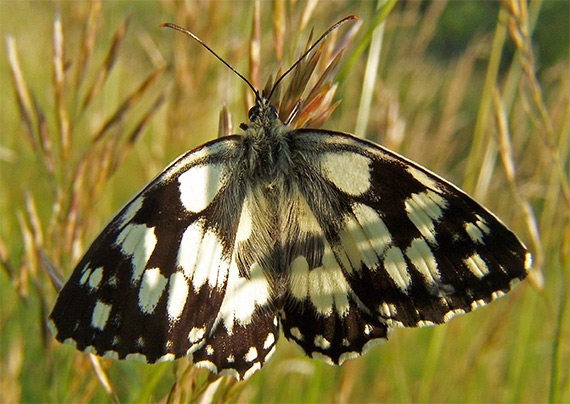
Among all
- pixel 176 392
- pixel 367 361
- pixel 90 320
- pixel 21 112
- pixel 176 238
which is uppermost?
pixel 21 112

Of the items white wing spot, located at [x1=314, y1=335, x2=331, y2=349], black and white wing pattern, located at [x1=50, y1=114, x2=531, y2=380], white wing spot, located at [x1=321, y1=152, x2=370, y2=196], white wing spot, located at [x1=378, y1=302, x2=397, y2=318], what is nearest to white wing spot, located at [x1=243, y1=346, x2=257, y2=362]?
black and white wing pattern, located at [x1=50, y1=114, x2=531, y2=380]

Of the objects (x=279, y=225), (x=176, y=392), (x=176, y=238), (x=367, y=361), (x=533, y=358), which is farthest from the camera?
(x=367, y=361)

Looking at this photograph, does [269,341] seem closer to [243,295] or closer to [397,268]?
[243,295]

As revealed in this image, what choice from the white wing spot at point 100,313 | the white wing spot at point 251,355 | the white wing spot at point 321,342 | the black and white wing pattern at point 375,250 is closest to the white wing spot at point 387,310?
the black and white wing pattern at point 375,250

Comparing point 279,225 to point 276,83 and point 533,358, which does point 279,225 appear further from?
point 533,358

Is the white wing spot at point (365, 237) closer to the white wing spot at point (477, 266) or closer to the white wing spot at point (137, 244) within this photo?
the white wing spot at point (477, 266)

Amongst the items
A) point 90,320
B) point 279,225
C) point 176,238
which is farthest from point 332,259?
point 90,320
